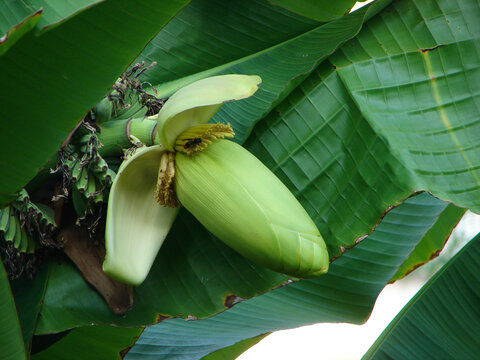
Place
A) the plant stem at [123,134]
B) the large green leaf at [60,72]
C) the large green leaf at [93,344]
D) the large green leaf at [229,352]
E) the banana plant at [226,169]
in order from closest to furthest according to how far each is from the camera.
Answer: the large green leaf at [60,72] < the banana plant at [226,169] < the plant stem at [123,134] < the large green leaf at [93,344] < the large green leaf at [229,352]

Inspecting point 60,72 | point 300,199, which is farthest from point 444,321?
point 60,72

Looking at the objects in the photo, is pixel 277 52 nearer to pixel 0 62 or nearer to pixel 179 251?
pixel 179 251

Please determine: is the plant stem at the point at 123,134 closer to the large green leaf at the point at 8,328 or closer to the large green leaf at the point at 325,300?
the large green leaf at the point at 8,328

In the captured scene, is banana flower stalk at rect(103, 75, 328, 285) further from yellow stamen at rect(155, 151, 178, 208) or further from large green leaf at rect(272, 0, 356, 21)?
large green leaf at rect(272, 0, 356, 21)

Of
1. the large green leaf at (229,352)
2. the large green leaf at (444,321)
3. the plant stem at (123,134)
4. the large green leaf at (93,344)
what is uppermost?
the plant stem at (123,134)

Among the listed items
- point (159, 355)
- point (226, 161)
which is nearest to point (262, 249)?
point (226, 161)

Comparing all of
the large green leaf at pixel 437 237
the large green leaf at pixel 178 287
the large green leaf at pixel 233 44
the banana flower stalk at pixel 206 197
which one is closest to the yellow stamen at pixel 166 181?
the banana flower stalk at pixel 206 197

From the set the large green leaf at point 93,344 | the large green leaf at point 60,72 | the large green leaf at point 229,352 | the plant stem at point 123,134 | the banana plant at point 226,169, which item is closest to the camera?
the large green leaf at point 60,72

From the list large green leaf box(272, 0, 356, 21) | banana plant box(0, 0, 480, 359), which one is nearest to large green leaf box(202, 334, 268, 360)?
banana plant box(0, 0, 480, 359)
